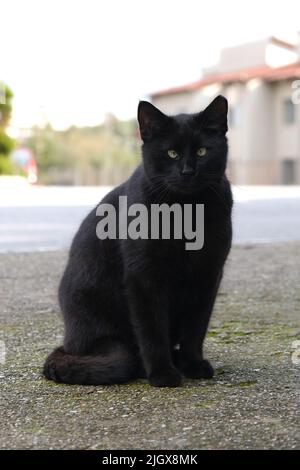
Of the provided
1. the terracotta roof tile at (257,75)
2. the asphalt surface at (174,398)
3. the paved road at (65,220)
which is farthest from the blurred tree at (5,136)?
the asphalt surface at (174,398)

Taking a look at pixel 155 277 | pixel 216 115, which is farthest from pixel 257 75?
pixel 155 277

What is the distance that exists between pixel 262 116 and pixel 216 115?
30214 mm

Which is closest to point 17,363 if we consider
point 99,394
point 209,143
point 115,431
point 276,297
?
point 99,394

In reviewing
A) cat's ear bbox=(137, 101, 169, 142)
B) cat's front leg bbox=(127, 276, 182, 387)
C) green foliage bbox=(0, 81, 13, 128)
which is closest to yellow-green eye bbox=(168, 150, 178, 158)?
cat's ear bbox=(137, 101, 169, 142)

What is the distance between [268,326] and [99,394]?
1484 mm

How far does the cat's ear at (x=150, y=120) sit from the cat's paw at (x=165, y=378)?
950mm

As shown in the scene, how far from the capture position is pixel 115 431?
7.54 feet

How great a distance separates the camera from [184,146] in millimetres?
2902

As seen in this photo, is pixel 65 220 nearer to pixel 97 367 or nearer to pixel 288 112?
pixel 97 367

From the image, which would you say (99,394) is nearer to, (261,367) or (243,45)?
(261,367)

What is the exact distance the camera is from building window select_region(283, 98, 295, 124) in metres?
31.8

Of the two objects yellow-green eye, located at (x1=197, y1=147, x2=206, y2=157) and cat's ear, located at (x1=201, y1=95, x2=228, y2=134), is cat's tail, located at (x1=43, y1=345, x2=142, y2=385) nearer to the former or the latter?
yellow-green eye, located at (x1=197, y1=147, x2=206, y2=157)

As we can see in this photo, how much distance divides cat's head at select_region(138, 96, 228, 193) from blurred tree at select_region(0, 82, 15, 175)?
2100 centimetres

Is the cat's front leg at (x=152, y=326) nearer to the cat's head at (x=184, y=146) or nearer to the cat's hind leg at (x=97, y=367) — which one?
the cat's hind leg at (x=97, y=367)
